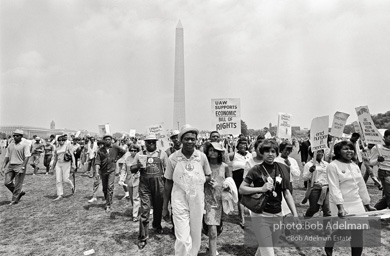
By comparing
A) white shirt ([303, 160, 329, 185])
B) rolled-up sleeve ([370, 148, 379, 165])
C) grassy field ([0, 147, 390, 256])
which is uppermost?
rolled-up sleeve ([370, 148, 379, 165])

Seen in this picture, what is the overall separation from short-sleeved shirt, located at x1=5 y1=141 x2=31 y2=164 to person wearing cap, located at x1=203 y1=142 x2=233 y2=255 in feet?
18.5

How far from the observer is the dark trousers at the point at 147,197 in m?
4.50

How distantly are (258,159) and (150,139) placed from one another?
1.88m

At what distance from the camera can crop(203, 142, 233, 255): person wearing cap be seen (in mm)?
3691

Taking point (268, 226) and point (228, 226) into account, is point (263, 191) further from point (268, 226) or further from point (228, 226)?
point (228, 226)

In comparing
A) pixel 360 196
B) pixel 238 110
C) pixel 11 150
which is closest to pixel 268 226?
pixel 360 196

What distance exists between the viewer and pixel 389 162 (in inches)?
205

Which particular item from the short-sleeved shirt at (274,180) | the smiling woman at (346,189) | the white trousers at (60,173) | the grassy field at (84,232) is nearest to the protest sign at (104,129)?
the white trousers at (60,173)

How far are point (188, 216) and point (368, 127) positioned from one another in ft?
14.3

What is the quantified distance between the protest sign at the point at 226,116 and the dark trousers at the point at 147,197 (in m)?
2.74

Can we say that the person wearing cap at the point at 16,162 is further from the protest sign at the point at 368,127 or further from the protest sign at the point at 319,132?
the protest sign at the point at 368,127

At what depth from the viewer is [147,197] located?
4.65 m

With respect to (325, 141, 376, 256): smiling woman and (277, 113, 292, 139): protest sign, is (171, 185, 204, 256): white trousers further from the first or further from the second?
(277, 113, 292, 139): protest sign

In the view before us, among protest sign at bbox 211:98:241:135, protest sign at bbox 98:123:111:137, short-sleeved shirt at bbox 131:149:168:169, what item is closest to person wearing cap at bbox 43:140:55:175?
protest sign at bbox 98:123:111:137
